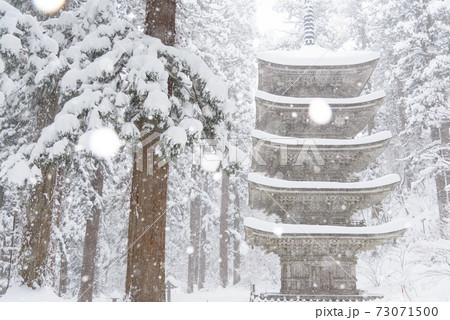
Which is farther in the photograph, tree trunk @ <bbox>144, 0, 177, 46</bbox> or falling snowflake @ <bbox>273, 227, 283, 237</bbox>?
falling snowflake @ <bbox>273, 227, 283, 237</bbox>

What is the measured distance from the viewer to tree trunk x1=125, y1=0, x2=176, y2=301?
230 inches

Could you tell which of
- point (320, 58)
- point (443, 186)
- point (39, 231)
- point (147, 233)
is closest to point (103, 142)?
point (147, 233)

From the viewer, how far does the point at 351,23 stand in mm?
30469

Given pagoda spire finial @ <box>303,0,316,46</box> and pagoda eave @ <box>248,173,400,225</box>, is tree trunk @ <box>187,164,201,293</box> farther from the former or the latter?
pagoda eave @ <box>248,173,400,225</box>

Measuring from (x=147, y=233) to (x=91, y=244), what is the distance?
14.7 metres

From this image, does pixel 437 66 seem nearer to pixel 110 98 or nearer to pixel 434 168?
pixel 434 168

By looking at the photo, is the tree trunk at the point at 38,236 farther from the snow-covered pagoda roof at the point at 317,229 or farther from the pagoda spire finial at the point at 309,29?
the pagoda spire finial at the point at 309,29

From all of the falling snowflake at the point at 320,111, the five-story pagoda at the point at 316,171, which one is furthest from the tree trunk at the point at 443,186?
the falling snowflake at the point at 320,111

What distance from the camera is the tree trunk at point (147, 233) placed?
230 inches

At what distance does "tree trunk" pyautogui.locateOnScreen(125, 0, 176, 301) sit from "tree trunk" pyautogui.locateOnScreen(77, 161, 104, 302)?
41.2 ft

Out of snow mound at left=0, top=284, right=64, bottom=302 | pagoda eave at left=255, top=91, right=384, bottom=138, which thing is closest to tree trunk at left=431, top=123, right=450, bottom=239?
pagoda eave at left=255, top=91, right=384, bottom=138

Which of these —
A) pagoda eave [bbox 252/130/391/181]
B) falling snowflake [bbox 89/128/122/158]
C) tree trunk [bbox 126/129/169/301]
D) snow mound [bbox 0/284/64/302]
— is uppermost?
pagoda eave [bbox 252/130/391/181]
